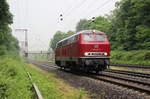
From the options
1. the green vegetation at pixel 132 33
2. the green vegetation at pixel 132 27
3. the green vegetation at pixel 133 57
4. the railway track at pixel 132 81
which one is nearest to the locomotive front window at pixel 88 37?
the railway track at pixel 132 81

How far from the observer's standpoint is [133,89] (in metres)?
11.9

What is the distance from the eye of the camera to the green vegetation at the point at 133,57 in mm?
35975

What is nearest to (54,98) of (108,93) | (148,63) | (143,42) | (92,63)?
(108,93)

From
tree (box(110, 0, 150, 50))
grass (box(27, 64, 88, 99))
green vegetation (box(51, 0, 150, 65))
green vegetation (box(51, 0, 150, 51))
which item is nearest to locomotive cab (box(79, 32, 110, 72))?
grass (box(27, 64, 88, 99))

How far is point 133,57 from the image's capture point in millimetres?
39625

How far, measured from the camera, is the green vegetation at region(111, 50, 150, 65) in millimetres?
35975

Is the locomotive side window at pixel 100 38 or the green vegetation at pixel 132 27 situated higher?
the green vegetation at pixel 132 27

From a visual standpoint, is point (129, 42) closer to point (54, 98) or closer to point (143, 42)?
point (143, 42)

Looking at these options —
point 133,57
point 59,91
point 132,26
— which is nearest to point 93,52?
point 59,91

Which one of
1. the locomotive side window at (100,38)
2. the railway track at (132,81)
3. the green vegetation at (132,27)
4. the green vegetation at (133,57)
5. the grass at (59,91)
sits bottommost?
the grass at (59,91)

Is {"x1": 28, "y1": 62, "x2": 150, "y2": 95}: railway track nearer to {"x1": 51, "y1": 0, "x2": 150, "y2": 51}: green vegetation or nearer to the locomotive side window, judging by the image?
the locomotive side window

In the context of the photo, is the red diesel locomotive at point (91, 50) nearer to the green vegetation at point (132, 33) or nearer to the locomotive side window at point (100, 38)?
the locomotive side window at point (100, 38)

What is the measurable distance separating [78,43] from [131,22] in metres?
31.7

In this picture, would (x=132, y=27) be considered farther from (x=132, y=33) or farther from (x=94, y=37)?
(x=94, y=37)
